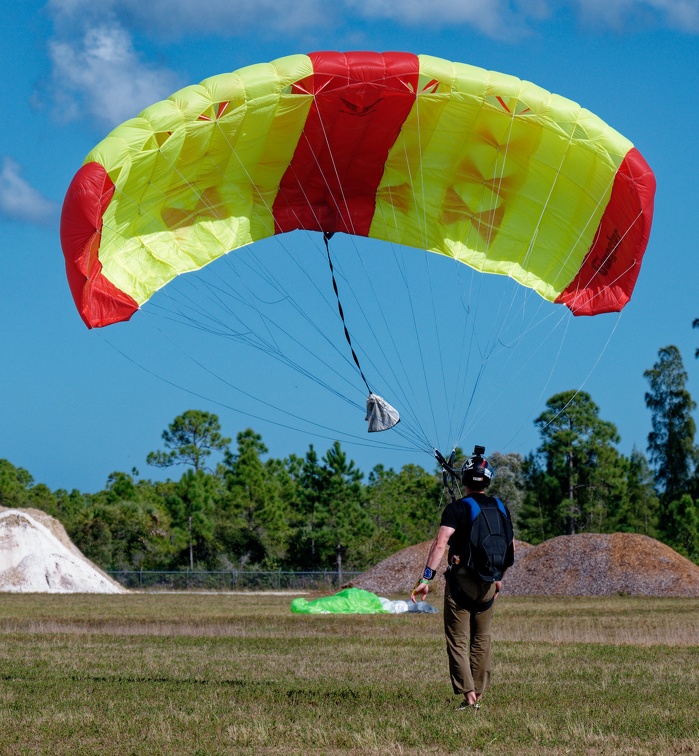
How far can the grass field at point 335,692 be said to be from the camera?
7.10m

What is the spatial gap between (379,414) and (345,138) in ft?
12.2

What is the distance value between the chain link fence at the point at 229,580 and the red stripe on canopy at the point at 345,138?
38576 mm

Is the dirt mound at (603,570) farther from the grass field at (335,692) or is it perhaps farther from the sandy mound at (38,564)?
the grass field at (335,692)

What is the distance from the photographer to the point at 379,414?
12875 mm

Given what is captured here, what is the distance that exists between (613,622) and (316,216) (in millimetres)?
10360

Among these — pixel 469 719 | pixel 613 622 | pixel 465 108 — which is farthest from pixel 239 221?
pixel 613 622

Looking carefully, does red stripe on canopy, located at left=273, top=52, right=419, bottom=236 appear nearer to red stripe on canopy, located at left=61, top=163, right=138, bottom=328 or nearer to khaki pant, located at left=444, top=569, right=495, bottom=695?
red stripe on canopy, located at left=61, top=163, right=138, bottom=328

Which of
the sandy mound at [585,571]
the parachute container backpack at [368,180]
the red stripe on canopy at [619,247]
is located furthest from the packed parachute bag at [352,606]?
the parachute container backpack at [368,180]

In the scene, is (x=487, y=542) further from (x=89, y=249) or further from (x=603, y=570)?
(x=603, y=570)

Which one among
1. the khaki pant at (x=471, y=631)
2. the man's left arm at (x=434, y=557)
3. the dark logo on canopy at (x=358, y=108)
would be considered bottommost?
the khaki pant at (x=471, y=631)

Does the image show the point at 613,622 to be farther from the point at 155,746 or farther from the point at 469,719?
the point at 155,746

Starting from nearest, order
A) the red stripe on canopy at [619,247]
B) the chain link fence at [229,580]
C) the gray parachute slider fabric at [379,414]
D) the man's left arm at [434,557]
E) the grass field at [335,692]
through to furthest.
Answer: the grass field at [335,692]
the man's left arm at [434,557]
the gray parachute slider fabric at [379,414]
the red stripe on canopy at [619,247]
the chain link fence at [229,580]

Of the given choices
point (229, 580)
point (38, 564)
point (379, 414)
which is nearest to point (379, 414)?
point (379, 414)

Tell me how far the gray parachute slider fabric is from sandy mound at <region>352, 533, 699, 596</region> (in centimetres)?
2598
